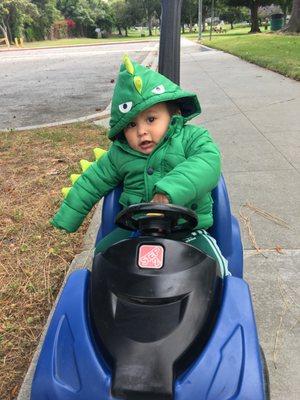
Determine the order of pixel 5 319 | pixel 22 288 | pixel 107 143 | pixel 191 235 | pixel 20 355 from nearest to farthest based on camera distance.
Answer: pixel 191 235, pixel 20 355, pixel 5 319, pixel 22 288, pixel 107 143

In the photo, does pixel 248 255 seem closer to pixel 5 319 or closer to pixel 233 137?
pixel 5 319

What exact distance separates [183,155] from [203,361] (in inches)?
36.8

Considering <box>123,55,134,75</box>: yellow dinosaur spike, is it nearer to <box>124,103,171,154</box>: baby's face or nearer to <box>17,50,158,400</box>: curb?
<box>124,103,171,154</box>: baby's face

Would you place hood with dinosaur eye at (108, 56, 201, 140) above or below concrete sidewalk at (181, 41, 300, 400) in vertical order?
above

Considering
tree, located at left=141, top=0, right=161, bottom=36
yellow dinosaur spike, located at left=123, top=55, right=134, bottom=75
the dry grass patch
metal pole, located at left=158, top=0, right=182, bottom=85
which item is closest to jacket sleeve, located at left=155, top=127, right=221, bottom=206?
yellow dinosaur spike, located at left=123, top=55, right=134, bottom=75

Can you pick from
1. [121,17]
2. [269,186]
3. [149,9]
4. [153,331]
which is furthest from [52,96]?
[121,17]

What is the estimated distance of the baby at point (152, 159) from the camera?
5.75 feet

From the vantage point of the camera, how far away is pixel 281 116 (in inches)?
237

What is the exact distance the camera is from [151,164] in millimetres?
1959

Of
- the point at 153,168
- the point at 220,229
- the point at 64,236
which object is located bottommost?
the point at 64,236

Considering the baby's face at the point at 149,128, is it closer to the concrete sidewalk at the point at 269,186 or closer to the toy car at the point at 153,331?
the toy car at the point at 153,331

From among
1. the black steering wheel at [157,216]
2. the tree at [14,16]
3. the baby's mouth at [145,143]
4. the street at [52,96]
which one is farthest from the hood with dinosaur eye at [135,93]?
the tree at [14,16]

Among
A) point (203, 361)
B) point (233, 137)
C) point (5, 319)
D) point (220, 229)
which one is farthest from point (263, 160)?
point (203, 361)

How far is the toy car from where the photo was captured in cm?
123
